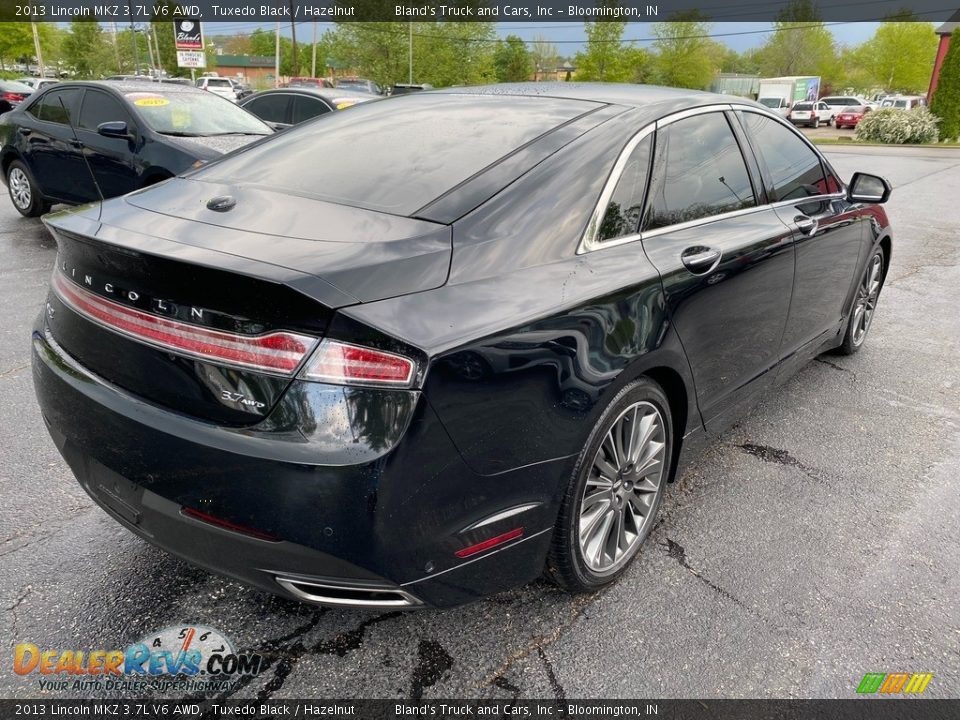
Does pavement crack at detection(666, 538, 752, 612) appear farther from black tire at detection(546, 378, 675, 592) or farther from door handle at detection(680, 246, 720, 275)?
door handle at detection(680, 246, 720, 275)

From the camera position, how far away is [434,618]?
2.37 m

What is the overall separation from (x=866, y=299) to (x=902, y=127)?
2885 centimetres

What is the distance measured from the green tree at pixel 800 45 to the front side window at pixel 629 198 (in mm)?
92532

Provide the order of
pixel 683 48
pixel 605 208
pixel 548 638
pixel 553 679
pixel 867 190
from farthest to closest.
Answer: pixel 683 48
pixel 867 190
pixel 605 208
pixel 548 638
pixel 553 679

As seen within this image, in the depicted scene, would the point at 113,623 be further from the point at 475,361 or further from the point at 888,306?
the point at 888,306

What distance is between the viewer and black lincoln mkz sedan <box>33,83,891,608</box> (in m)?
1.74

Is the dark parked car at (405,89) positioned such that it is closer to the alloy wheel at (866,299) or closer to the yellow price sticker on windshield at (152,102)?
the yellow price sticker on windshield at (152,102)

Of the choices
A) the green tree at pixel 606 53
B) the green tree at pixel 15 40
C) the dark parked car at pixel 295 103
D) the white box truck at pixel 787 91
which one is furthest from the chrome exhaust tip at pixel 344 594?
the green tree at pixel 15 40

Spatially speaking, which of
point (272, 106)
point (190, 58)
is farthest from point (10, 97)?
point (272, 106)

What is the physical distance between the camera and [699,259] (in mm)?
2625

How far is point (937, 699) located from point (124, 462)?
7.85 ft

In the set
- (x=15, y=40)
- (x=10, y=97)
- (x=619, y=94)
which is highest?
(x=15, y=40)

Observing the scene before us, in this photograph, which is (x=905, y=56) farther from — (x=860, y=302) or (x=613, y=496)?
(x=613, y=496)

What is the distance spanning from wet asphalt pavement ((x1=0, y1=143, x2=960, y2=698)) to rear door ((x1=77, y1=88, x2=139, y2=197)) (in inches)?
164
